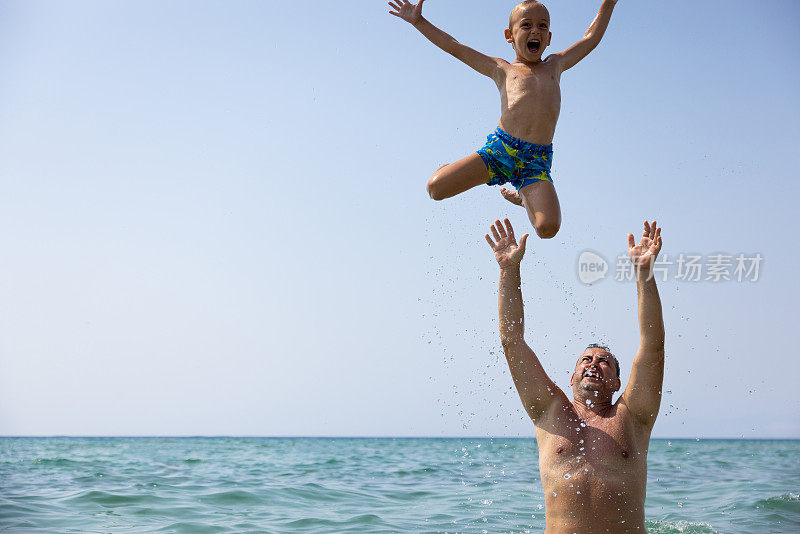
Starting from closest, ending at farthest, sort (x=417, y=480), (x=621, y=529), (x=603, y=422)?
(x=621, y=529)
(x=603, y=422)
(x=417, y=480)

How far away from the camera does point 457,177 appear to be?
16.9 feet

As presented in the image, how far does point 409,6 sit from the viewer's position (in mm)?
5457

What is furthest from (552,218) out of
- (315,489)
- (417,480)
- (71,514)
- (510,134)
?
(417,480)

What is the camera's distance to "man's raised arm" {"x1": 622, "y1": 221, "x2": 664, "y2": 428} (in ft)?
15.8

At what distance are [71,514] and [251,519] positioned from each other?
2.01 meters

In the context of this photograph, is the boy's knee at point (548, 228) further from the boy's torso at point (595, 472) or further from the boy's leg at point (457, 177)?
the boy's torso at point (595, 472)

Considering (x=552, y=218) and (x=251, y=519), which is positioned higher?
(x=552, y=218)

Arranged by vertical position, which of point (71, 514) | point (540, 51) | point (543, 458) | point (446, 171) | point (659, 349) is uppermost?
point (540, 51)

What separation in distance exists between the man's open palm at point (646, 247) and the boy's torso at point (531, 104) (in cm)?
91

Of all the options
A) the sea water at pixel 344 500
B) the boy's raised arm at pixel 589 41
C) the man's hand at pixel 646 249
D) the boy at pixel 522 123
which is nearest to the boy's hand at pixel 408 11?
the boy at pixel 522 123

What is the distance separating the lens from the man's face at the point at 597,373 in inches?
204

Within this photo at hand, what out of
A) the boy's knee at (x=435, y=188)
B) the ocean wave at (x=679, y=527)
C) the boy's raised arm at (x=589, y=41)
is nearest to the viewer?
the boy's knee at (x=435, y=188)

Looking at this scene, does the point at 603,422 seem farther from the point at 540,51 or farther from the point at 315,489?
the point at 315,489

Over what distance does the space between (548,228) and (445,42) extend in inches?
61.1
